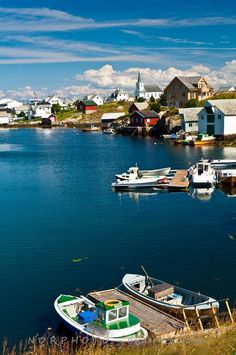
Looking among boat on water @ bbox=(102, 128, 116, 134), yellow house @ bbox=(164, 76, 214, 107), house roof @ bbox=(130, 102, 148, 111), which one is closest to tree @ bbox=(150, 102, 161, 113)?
house roof @ bbox=(130, 102, 148, 111)

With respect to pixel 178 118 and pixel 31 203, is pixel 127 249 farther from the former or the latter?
pixel 178 118

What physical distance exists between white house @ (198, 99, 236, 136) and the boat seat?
169 ft

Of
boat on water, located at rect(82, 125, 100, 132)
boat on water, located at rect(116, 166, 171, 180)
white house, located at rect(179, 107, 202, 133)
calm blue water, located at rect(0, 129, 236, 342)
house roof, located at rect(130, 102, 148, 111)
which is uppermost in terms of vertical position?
house roof, located at rect(130, 102, 148, 111)

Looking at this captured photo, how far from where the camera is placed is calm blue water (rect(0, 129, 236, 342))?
16844 mm

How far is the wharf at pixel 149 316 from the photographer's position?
12805mm

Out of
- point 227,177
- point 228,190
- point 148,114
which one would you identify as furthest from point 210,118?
point 228,190

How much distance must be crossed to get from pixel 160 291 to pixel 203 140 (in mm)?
50504

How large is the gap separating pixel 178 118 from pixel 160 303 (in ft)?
216

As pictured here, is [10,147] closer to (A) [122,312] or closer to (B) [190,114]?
(B) [190,114]

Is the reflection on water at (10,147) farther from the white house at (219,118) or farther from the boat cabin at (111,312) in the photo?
the boat cabin at (111,312)

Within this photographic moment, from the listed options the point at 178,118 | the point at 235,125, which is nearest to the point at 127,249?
the point at 235,125

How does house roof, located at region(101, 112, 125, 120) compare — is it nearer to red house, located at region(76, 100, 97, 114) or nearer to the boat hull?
red house, located at region(76, 100, 97, 114)

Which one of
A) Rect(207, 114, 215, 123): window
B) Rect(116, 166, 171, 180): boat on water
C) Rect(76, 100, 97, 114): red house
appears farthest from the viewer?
Rect(76, 100, 97, 114): red house

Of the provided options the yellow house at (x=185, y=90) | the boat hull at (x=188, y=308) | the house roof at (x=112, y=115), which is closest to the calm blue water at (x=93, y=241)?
the boat hull at (x=188, y=308)
